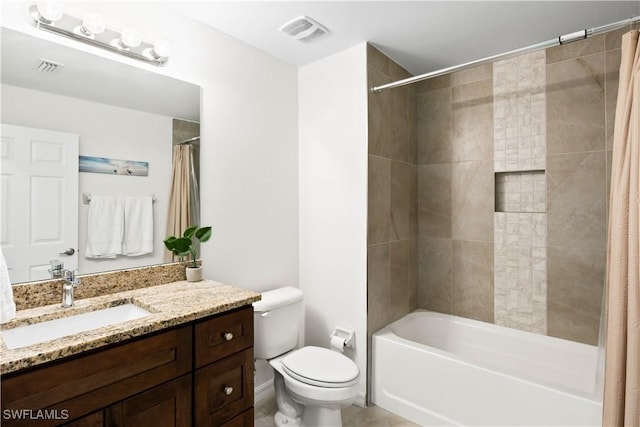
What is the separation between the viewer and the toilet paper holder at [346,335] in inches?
90.7

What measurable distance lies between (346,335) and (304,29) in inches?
77.7

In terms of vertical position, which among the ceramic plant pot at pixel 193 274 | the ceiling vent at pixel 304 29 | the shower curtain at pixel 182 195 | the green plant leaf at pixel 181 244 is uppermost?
the ceiling vent at pixel 304 29

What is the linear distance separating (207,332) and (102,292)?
59 cm

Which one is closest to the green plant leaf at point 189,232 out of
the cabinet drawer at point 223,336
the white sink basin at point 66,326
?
the white sink basin at point 66,326

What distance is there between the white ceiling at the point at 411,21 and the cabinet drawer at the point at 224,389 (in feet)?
5.86

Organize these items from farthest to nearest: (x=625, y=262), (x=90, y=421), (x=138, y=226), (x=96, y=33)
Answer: (x=138, y=226) < (x=96, y=33) < (x=625, y=262) < (x=90, y=421)

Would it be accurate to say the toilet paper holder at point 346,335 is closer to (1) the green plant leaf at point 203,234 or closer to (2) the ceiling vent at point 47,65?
(1) the green plant leaf at point 203,234

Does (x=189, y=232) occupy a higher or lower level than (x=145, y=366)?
higher

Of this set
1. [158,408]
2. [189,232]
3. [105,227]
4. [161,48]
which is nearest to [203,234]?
[189,232]

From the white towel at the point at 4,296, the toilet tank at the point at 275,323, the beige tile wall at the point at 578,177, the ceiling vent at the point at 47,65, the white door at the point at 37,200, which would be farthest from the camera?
the beige tile wall at the point at 578,177

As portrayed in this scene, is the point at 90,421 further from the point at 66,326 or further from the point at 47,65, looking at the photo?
the point at 47,65

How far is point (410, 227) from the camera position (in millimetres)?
2752

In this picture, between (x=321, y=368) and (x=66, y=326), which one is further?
(x=321, y=368)

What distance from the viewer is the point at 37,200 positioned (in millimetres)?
1422
